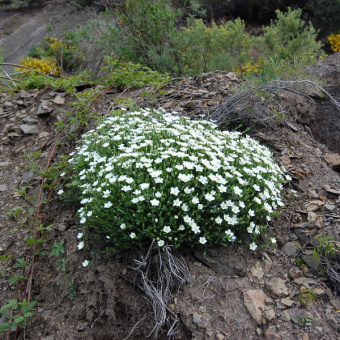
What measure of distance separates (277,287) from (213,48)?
20.3 ft

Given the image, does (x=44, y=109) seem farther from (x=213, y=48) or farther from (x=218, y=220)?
(x=213, y=48)

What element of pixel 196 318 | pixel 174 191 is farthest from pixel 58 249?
pixel 196 318

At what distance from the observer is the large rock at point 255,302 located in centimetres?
229

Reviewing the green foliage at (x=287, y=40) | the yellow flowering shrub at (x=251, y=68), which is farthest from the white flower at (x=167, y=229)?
the green foliage at (x=287, y=40)

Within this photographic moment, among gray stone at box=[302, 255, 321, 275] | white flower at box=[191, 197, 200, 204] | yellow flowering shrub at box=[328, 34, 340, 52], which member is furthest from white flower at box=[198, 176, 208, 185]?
yellow flowering shrub at box=[328, 34, 340, 52]

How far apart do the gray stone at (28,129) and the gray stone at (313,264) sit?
336 cm

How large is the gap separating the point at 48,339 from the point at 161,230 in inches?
44.3

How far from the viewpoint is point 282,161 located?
134 inches

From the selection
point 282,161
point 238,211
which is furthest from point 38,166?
point 282,161

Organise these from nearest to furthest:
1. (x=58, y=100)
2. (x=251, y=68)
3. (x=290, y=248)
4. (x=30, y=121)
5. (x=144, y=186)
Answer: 1. (x=144, y=186)
2. (x=290, y=248)
3. (x=30, y=121)
4. (x=58, y=100)
5. (x=251, y=68)

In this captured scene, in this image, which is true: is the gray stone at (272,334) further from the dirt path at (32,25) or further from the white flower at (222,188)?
the dirt path at (32,25)

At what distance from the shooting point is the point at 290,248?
8.91 ft

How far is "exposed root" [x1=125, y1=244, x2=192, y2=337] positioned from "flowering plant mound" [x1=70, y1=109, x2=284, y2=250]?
0.12 m

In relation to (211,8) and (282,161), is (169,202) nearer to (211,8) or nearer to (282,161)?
(282,161)
